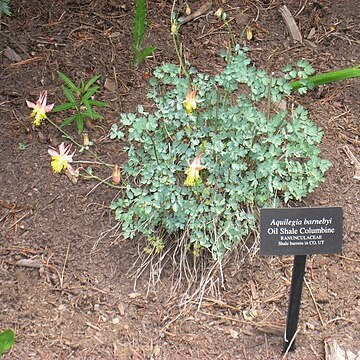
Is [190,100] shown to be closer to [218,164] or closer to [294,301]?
[218,164]

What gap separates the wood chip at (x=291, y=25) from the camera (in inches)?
139

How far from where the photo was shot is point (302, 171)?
9.31 ft

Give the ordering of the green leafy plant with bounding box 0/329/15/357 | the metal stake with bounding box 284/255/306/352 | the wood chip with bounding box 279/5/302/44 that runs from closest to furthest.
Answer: the green leafy plant with bounding box 0/329/15/357 → the metal stake with bounding box 284/255/306/352 → the wood chip with bounding box 279/5/302/44

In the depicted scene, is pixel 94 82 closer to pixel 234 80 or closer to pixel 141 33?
pixel 141 33

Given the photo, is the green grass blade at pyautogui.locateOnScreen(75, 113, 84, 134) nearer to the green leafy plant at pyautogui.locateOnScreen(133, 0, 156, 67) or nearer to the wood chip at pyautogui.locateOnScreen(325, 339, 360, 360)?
the green leafy plant at pyautogui.locateOnScreen(133, 0, 156, 67)

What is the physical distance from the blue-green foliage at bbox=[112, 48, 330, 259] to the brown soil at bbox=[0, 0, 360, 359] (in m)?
0.18

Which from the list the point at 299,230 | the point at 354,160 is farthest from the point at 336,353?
the point at 354,160

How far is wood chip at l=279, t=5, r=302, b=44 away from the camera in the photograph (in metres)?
3.54

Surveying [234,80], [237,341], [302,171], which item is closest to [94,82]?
[234,80]

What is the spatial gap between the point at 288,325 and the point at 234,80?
2.87 ft

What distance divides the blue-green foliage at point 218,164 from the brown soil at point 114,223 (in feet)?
0.60

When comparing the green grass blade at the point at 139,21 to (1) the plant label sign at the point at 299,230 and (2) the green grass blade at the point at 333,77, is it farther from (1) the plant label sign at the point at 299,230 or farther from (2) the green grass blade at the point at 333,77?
(1) the plant label sign at the point at 299,230

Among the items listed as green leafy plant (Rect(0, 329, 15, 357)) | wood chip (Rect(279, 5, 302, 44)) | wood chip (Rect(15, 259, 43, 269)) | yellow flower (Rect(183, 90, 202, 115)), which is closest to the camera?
green leafy plant (Rect(0, 329, 15, 357))

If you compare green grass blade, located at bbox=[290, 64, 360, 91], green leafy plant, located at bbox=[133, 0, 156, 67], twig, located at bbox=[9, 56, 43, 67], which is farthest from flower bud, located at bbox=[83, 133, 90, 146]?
green grass blade, located at bbox=[290, 64, 360, 91]
